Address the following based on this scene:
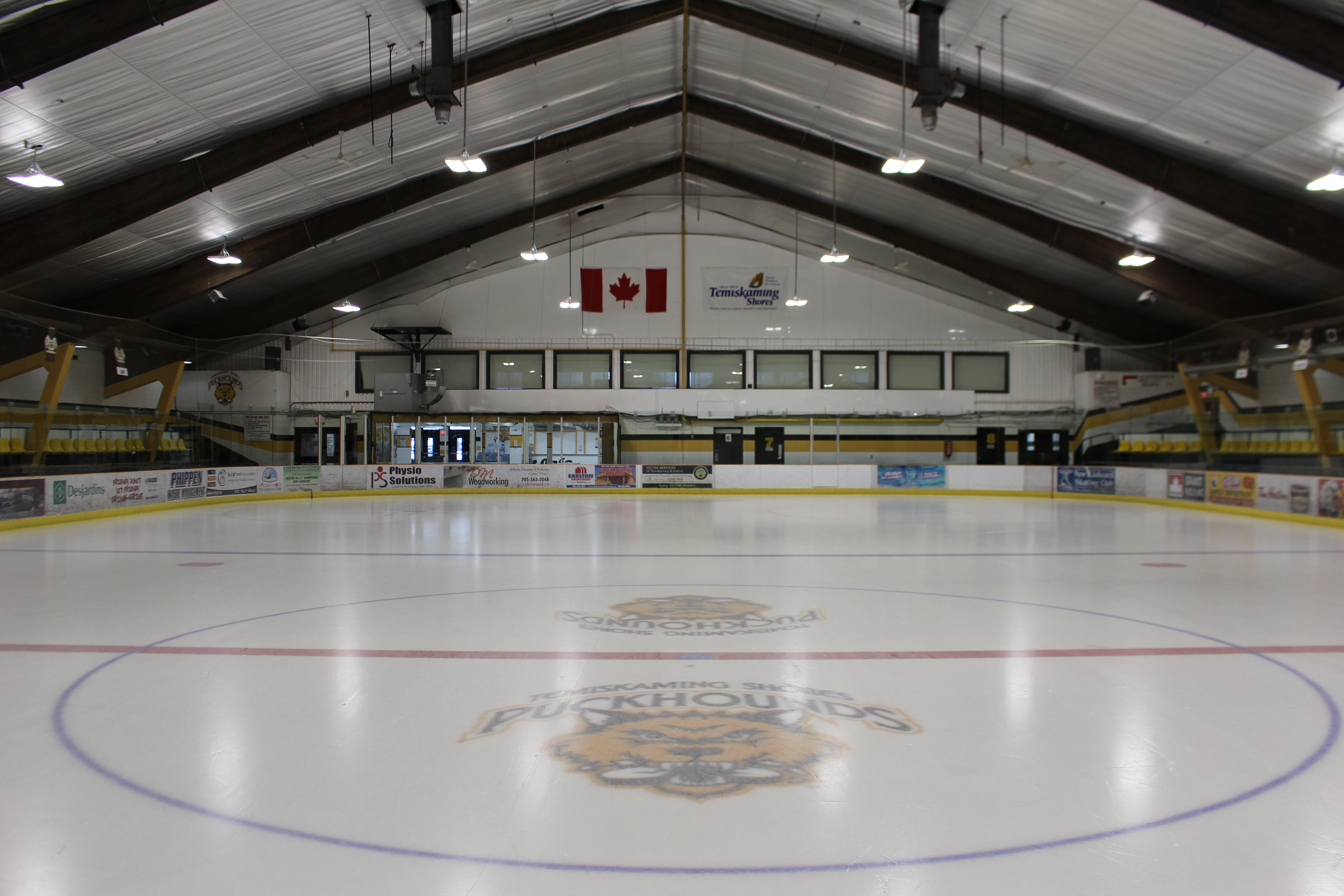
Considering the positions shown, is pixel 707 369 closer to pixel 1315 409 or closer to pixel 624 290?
pixel 624 290

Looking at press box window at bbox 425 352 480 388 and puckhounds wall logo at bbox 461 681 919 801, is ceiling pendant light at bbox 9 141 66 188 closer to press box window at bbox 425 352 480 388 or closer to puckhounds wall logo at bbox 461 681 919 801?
puckhounds wall logo at bbox 461 681 919 801

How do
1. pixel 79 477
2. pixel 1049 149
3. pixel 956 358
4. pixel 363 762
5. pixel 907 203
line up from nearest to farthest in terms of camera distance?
pixel 363 762, pixel 79 477, pixel 1049 149, pixel 907 203, pixel 956 358

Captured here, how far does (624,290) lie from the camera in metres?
27.4

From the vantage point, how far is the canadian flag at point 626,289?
27.3 metres

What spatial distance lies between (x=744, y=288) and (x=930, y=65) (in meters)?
15.2

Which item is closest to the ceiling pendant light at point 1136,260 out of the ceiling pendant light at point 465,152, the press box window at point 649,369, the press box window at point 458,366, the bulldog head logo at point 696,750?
the press box window at point 649,369

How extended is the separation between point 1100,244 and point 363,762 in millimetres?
21818

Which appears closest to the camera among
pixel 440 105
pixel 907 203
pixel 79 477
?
pixel 440 105

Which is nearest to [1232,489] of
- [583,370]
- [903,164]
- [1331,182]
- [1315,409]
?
[1315,409]

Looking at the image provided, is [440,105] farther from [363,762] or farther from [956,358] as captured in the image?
[956,358]

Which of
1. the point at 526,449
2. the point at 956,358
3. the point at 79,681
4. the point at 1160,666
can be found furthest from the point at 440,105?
the point at 956,358

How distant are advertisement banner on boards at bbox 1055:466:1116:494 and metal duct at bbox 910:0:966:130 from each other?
13.3 m

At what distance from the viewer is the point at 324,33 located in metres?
12.7

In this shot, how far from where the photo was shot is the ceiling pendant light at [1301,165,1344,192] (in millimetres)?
11477
